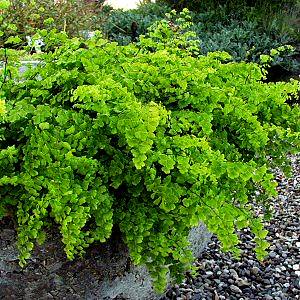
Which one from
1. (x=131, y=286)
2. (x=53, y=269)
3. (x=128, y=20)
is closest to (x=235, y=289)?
(x=131, y=286)

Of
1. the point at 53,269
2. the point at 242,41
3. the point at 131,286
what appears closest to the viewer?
the point at 53,269

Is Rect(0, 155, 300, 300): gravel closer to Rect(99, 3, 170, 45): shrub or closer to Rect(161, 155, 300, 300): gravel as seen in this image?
Rect(161, 155, 300, 300): gravel

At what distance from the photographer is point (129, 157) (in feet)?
7.25

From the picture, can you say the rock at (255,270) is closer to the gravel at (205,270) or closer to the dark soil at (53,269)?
the gravel at (205,270)

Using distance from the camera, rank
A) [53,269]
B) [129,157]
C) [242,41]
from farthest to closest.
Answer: [242,41] < [53,269] < [129,157]

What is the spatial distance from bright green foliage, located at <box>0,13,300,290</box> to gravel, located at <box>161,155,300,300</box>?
846 millimetres

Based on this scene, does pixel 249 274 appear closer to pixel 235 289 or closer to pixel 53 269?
pixel 235 289

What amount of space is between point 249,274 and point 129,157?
1.46 metres

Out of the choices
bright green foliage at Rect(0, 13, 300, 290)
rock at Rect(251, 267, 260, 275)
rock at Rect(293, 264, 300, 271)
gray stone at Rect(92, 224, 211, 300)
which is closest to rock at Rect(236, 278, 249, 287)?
→ rock at Rect(251, 267, 260, 275)

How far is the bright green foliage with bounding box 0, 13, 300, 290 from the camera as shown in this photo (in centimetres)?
205

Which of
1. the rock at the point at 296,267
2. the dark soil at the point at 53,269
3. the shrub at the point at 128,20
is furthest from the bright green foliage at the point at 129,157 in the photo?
the shrub at the point at 128,20

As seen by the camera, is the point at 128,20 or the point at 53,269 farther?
the point at 128,20

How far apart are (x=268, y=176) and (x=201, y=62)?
86 centimetres

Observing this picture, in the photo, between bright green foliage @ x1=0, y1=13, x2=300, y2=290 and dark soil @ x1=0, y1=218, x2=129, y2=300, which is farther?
dark soil @ x1=0, y1=218, x2=129, y2=300
